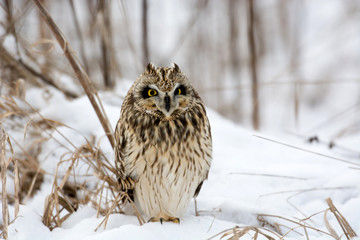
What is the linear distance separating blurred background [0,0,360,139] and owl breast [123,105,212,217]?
1260mm

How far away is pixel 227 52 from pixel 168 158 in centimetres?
423

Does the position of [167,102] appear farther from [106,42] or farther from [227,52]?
[227,52]

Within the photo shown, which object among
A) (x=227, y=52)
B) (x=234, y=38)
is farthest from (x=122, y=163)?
(x=227, y=52)

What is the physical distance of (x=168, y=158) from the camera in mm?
1854

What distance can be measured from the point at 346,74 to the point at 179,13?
317 cm

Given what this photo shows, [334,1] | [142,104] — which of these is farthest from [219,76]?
[334,1]

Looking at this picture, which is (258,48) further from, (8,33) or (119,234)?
(119,234)

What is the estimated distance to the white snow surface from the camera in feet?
5.86

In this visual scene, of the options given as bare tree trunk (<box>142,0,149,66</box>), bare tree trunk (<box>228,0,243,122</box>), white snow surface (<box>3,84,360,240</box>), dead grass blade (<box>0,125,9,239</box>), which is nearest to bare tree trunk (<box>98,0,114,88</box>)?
bare tree trunk (<box>142,0,149,66</box>)

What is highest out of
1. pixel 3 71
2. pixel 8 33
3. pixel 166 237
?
pixel 8 33

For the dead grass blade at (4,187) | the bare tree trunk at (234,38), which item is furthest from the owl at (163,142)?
the bare tree trunk at (234,38)

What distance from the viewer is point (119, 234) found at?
1525 millimetres

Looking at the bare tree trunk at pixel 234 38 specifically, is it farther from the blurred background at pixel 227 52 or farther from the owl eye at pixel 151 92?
the owl eye at pixel 151 92

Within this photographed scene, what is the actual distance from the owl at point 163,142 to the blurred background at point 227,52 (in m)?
1.25
